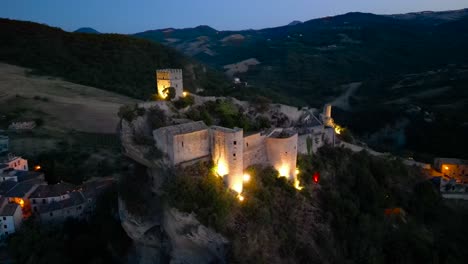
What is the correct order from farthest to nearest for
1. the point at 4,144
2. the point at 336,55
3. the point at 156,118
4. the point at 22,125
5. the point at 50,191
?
the point at 336,55 → the point at 22,125 → the point at 4,144 → the point at 50,191 → the point at 156,118

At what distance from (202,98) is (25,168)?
23.4 meters

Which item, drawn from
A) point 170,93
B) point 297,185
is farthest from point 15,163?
point 297,185

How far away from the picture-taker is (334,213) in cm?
2572

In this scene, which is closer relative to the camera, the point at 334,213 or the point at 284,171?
the point at 284,171

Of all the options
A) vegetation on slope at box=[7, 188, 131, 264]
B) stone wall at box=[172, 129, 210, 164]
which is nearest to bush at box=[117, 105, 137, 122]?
stone wall at box=[172, 129, 210, 164]

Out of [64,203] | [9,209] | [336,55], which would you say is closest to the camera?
[9,209]

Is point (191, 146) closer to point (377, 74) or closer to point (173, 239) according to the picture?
point (173, 239)

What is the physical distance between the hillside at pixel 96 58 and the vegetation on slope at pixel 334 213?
42337 millimetres

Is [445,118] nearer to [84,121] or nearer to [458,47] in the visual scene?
[84,121]

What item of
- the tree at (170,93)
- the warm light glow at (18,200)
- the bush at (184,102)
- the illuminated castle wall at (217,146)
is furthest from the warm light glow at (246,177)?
the warm light glow at (18,200)

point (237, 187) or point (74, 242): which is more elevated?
point (237, 187)

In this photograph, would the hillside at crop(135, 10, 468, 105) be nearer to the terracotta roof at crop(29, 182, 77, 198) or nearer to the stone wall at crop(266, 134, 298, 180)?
the terracotta roof at crop(29, 182, 77, 198)

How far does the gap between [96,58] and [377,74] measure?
86928 mm

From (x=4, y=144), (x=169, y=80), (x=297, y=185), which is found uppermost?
(x=169, y=80)
